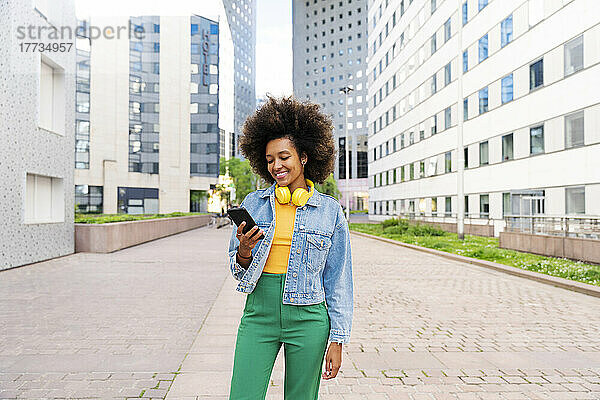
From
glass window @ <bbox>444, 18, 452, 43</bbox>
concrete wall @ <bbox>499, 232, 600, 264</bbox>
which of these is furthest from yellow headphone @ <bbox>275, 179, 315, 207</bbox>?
glass window @ <bbox>444, 18, 452, 43</bbox>

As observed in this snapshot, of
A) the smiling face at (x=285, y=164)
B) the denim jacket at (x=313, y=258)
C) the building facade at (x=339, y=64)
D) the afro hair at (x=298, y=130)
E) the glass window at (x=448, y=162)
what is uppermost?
the building facade at (x=339, y=64)

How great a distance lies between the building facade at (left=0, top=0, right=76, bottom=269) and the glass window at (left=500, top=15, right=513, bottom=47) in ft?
72.3

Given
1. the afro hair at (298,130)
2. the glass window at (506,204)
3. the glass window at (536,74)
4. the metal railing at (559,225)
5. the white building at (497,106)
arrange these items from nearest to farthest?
the afro hair at (298,130) < the metal railing at (559,225) < the white building at (497,106) < the glass window at (536,74) < the glass window at (506,204)

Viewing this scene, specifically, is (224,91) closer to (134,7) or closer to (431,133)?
(134,7)

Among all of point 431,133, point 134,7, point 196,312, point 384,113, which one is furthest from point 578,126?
point 134,7

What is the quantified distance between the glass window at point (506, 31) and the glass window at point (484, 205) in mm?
8821

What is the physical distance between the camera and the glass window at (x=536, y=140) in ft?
80.0

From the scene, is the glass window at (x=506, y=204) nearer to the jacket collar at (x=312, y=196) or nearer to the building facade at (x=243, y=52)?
the jacket collar at (x=312, y=196)

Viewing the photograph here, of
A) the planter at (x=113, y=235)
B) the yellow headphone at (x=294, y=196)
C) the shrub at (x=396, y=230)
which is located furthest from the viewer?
the shrub at (x=396, y=230)

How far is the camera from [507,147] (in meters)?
27.7

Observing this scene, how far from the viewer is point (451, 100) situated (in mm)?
35094

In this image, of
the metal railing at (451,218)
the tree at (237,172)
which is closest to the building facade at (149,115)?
the tree at (237,172)

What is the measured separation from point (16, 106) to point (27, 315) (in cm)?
A: 806

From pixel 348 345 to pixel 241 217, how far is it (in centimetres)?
392
